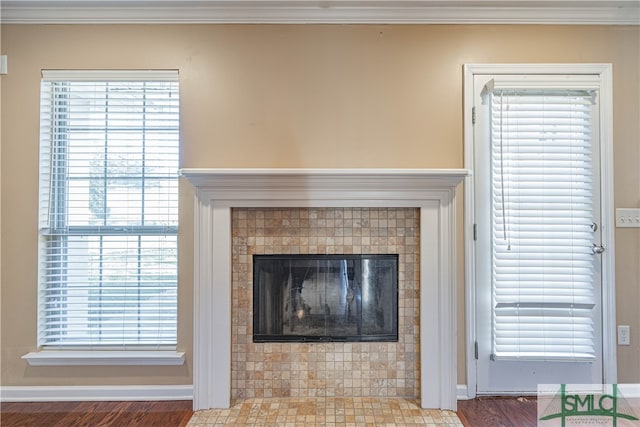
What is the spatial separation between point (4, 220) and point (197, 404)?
1.64 metres

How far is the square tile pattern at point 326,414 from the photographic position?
2100 millimetres

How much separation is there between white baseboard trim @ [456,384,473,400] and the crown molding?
7.40 feet

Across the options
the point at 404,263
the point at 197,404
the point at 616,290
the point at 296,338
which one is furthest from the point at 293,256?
the point at 616,290

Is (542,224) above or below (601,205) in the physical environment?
below

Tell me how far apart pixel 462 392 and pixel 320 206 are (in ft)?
4.72

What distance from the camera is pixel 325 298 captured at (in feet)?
7.88

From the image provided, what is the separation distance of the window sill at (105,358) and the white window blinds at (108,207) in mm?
57

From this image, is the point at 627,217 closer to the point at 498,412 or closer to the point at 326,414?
the point at 498,412

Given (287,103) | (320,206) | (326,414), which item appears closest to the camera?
(326,414)

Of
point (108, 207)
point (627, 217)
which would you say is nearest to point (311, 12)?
point (108, 207)

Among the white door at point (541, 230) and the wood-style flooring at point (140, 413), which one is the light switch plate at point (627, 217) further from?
the wood-style flooring at point (140, 413)

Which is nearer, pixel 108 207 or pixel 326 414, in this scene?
pixel 326 414

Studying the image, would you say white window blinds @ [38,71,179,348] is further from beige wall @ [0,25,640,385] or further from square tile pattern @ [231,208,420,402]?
square tile pattern @ [231,208,420,402]

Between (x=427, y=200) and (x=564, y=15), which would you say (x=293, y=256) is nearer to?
(x=427, y=200)
